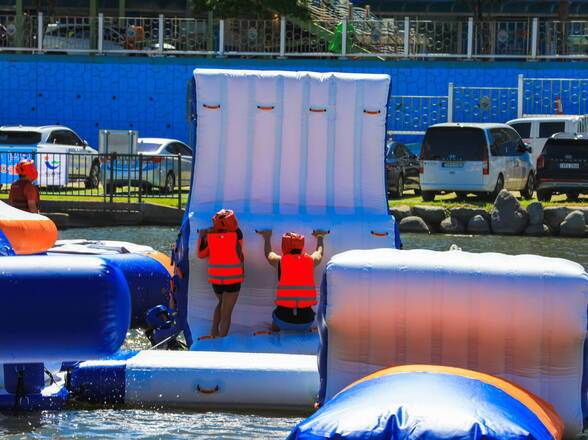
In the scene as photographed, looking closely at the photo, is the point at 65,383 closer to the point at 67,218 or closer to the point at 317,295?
the point at 317,295

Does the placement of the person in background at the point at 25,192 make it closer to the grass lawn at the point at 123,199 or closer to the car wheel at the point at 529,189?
the grass lawn at the point at 123,199

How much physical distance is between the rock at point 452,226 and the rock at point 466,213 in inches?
3.2

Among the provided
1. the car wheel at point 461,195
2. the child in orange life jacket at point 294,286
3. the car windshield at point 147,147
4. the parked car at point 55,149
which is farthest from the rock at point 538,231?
the child in orange life jacket at point 294,286

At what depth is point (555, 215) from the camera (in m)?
25.0

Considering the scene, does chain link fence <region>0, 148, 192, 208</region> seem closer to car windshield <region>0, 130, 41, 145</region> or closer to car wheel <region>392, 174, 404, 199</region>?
car windshield <region>0, 130, 41, 145</region>

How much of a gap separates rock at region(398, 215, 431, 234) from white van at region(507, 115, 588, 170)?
5.66 m

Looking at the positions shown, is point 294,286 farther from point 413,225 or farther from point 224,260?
point 413,225

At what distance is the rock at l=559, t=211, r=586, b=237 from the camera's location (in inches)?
969

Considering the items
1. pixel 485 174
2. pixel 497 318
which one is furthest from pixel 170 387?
pixel 485 174

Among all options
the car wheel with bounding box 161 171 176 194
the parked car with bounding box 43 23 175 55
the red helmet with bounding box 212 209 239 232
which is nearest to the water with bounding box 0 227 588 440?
the red helmet with bounding box 212 209 239 232

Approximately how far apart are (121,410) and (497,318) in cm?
350

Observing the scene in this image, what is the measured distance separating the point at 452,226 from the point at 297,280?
1319 centimetres

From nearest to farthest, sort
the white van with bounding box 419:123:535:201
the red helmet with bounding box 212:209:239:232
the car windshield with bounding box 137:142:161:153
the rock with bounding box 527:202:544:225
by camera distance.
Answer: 1. the red helmet with bounding box 212:209:239:232
2. the rock with bounding box 527:202:544:225
3. the white van with bounding box 419:123:535:201
4. the car windshield with bounding box 137:142:161:153

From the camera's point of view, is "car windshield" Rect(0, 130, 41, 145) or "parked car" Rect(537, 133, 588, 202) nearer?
"parked car" Rect(537, 133, 588, 202)
